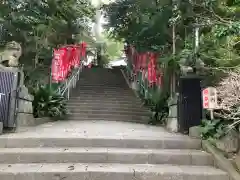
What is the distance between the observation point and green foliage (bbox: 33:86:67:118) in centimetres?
818

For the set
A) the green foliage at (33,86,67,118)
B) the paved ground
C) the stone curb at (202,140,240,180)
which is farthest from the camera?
the green foliage at (33,86,67,118)

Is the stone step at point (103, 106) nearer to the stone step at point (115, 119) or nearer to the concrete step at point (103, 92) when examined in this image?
the stone step at point (115, 119)

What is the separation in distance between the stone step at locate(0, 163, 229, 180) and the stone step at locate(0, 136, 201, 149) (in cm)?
79

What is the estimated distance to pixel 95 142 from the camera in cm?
515

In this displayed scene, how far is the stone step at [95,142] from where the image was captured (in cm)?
508

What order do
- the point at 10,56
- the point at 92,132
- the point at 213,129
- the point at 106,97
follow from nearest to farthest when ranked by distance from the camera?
the point at 213,129 < the point at 92,132 < the point at 10,56 < the point at 106,97

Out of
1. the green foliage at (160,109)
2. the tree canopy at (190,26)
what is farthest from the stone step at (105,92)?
the green foliage at (160,109)

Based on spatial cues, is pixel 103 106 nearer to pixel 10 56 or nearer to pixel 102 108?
pixel 102 108

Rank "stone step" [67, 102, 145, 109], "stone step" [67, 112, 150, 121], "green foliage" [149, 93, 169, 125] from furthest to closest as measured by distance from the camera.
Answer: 1. "stone step" [67, 102, 145, 109]
2. "stone step" [67, 112, 150, 121]
3. "green foliage" [149, 93, 169, 125]

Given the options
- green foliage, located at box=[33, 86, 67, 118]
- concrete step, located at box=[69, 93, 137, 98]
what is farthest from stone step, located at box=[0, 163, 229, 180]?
concrete step, located at box=[69, 93, 137, 98]

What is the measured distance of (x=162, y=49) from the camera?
348 inches

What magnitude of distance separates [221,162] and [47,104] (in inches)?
231

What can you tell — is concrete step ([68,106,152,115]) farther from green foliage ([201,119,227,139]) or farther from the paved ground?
green foliage ([201,119,227,139])

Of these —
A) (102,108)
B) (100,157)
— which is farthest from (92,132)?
(102,108)
